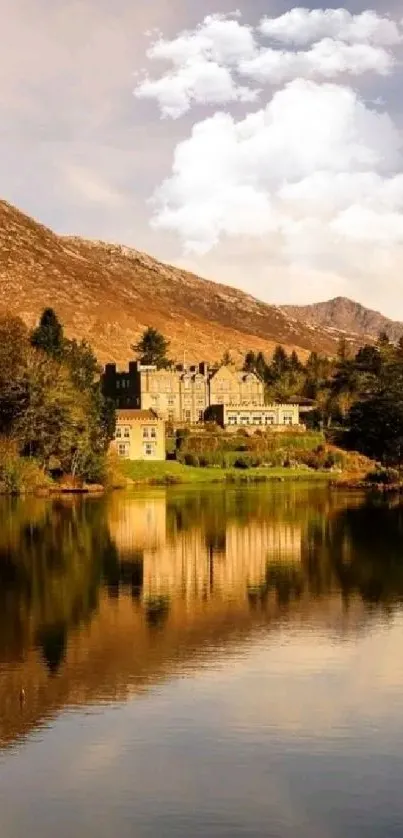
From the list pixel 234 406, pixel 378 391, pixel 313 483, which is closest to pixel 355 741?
pixel 313 483

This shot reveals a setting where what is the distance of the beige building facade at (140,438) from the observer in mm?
95062

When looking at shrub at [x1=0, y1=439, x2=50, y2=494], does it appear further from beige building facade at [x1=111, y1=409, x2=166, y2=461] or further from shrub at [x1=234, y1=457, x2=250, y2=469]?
shrub at [x1=234, y1=457, x2=250, y2=469]

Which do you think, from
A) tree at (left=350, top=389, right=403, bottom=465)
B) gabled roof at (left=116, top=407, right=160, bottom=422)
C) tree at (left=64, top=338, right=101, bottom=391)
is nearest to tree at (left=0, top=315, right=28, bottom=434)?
tree at (left=64, top=338, right=101, bottom=391)

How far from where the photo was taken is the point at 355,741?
627 inches

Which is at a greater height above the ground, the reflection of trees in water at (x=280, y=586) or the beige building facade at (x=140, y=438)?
the beige building facade at (x=140, y=438)

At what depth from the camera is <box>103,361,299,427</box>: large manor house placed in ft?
375

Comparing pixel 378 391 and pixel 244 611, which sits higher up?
pixel 378 391

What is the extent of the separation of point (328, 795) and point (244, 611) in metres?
12.9

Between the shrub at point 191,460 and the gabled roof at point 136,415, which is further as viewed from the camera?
the gabled roof at point 136,415

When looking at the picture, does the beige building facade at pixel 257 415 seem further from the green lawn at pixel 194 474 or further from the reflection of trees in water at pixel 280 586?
the reflection of trees in water at pixel 280 586

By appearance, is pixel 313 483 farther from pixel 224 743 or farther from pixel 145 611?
pixel 224 743

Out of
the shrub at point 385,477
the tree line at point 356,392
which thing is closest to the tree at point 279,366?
the tree line at point 356,392

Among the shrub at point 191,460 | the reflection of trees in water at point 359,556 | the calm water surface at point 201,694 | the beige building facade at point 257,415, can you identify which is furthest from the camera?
the beige building facade at point 257,415

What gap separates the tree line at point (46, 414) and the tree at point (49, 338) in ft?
25.5
